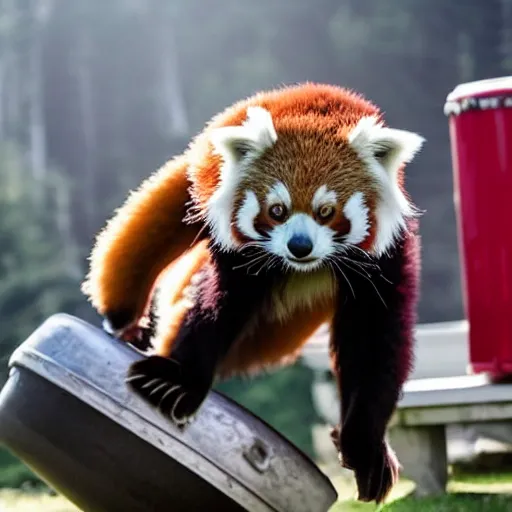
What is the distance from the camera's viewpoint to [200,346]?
2479 millimetres

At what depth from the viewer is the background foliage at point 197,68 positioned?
9.95 metres

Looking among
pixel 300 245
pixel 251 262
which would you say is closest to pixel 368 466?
pixel 251 262

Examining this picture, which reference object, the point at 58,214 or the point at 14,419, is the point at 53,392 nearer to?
the point at 14,419

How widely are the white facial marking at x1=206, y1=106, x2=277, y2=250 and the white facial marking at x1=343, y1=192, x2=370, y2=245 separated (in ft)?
0.67

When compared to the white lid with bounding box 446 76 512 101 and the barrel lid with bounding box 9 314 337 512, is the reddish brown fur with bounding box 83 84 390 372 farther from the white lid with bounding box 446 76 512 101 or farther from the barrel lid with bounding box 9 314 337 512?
the white lid with bounding box 446 76 512 101

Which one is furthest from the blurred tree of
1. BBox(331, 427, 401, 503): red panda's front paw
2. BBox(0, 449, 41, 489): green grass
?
BBox(331, 427, 401, 503): red panda's front paw

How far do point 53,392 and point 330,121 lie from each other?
2.68 ft

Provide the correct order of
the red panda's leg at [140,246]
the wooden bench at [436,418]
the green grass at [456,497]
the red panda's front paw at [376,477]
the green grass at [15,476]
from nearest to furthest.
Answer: the red panda's front paw at [376,477], the red panda's leg at [140,246], the green grass at [456,497], the wooden bench at [436,418], the green grass at [15,476]

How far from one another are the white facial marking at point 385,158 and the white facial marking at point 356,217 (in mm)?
41

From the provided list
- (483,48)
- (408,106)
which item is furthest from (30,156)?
(483,48)

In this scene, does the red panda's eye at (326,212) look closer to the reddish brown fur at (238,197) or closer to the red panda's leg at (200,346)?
the reddish brown fur at (238,197)

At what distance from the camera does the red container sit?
12.1 feet

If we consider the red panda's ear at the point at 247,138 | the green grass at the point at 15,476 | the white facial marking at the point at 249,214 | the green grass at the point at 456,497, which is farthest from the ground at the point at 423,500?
the red panda's ear at the point at 247,138

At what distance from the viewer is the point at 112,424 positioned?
8.04ft
